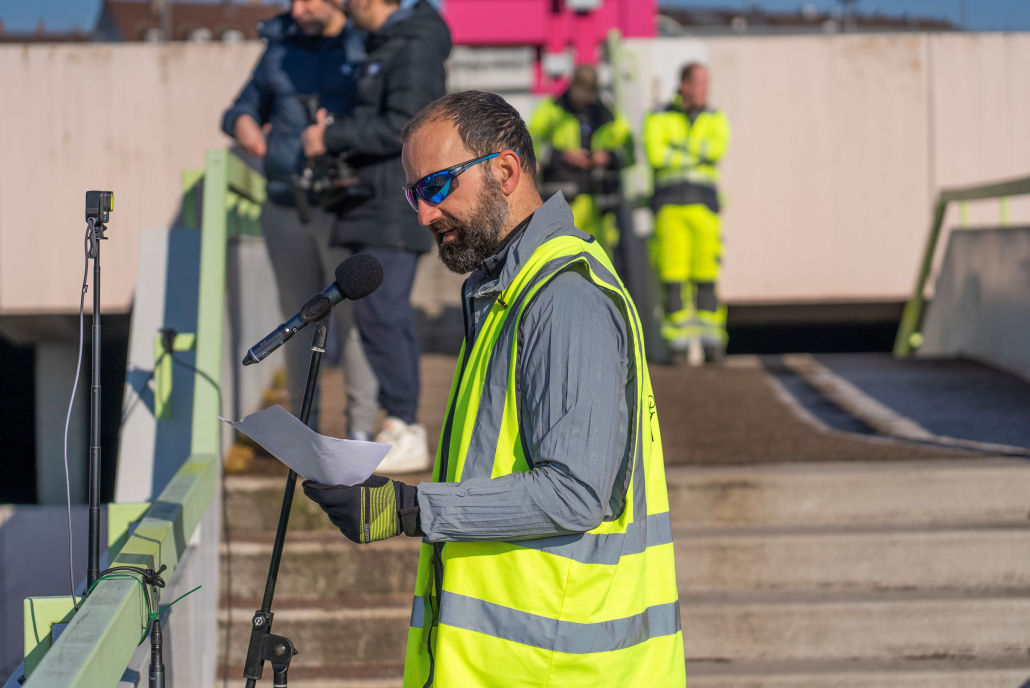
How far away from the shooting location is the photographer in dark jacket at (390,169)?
3990mm

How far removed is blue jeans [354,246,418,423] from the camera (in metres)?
4.05

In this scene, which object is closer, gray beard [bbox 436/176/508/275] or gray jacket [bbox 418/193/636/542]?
gray jacket [bbox 418/193/636/542]

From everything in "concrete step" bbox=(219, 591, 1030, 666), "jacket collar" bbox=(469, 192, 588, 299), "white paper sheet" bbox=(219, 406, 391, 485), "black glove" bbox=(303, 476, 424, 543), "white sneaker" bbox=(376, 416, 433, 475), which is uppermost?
"jacket collar" bbox=(469, 192, 588, 299)

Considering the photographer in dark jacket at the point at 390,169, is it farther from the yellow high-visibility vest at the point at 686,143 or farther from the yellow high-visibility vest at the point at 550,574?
the yellow high-visibility vest at the point at 686,143

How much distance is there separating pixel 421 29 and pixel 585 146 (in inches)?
175

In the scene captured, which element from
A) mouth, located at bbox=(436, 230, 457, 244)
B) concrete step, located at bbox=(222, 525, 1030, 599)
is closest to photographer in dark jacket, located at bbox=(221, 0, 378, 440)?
concrete step, located at bbox=(222, 525, 1030, 599)

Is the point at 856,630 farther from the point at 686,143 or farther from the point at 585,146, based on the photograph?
the point at 585,146

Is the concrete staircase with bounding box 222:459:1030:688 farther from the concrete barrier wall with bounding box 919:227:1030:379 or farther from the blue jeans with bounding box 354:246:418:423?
the concrete barrier wall with bounding box 919:227:1030:379

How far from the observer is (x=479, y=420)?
1.82 metres

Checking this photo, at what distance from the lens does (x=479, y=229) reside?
1910 millimetres

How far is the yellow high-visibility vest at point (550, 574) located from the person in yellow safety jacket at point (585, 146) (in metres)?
6.51

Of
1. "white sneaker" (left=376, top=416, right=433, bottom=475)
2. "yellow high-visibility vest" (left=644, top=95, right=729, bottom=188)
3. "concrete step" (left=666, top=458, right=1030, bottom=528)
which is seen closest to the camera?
"white sneaker" (left=376, top=416, right=433, bottom=475)

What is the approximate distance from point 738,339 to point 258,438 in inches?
557

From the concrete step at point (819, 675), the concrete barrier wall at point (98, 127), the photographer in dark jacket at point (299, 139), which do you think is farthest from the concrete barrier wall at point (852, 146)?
the concrete step at point (819, 675)
